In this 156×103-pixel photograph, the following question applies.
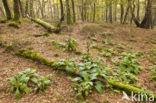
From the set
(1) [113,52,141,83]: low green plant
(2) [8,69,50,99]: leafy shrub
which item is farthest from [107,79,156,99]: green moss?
(2) [8,69,50,99]: leafy shrub

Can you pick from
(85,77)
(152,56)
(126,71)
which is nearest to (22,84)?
(85,77)

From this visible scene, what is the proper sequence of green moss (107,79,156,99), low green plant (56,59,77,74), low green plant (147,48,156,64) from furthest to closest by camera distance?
low green plant (147,48,156,64) < low green plant (56,59,77,74) < green moss (107,79,156,99)

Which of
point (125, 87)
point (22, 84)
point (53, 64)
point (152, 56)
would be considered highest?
point (53, 64)

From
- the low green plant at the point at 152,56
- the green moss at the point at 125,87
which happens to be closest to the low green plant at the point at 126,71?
the green moss at the point at 125,87

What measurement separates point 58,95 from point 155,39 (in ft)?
37.9

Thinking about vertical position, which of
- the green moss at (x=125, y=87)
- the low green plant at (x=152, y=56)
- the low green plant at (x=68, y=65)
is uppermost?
the low green plant at (x=68, y=65)

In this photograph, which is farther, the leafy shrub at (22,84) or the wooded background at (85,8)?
the wooded background at (85,8)

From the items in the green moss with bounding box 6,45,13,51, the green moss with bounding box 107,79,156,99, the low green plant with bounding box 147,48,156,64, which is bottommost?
the green moss with bounding box 107,79,156,99

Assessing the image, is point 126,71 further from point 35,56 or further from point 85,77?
point 35,56

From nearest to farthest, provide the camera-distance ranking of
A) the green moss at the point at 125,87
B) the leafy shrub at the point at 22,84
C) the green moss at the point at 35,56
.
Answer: the leafy shrub at the point at 22,84, the green moss at the point at 125,87, the green moss at the point at 35,56

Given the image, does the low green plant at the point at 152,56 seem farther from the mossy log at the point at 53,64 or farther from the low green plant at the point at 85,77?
the low green plant at the point at 85,77

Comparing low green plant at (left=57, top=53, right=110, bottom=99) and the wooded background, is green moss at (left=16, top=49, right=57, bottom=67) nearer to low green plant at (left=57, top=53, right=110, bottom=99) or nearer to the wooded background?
low green plant at (left=57, top=53, right=110, bottom=99)

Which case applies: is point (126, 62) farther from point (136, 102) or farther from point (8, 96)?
point (8, 96)

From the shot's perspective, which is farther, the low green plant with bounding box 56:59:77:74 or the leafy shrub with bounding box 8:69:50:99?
the low green plant with bounding box 56:59:77:74
